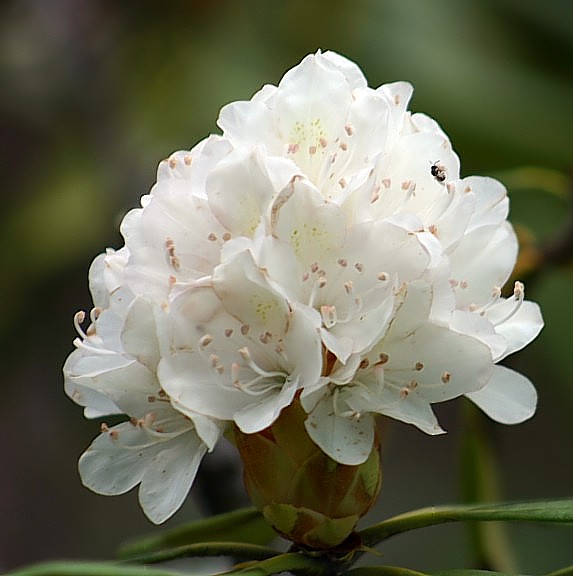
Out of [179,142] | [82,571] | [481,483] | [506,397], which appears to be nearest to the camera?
[82,571]

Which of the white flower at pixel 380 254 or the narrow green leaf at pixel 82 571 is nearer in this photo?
the narrow green leaf at pixel 82 571

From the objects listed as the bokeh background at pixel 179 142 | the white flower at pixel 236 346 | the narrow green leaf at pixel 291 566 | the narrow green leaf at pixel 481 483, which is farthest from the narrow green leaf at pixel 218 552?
the bokeh background at pixel 179 142

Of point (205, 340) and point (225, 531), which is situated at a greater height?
point (205, 340)

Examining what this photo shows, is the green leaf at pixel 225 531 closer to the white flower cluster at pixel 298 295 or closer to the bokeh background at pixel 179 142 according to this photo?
the white flower cluster at pixel 298 295

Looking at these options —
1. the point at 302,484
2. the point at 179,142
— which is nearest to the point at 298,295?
the point at 302,484

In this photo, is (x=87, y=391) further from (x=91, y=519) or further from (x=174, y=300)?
(x=91, y=519)

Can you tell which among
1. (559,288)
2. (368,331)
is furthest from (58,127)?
(368,331)

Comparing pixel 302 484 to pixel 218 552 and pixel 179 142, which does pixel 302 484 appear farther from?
pixel 179 142
